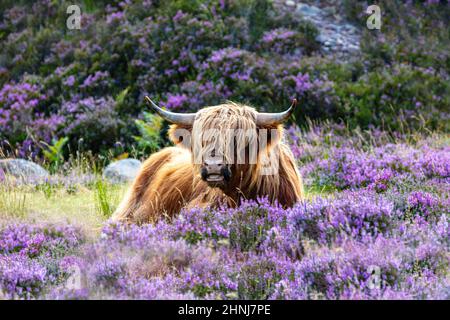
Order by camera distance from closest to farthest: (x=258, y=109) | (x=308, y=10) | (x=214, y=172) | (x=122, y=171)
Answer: (x=214, y=172), (x=122, y=171), (x=258, y=109), (x=308, y=10)

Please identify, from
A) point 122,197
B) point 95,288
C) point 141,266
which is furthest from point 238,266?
point 122,197

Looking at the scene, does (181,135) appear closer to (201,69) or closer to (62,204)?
(62,204)

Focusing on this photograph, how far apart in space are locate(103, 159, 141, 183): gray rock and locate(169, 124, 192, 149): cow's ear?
2.92m

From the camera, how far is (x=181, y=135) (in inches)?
251

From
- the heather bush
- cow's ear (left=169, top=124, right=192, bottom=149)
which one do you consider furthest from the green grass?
the heather bush

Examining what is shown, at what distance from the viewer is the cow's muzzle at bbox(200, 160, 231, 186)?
562 cm

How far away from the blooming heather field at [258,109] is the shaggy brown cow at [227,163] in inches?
12.6

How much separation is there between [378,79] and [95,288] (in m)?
9.20

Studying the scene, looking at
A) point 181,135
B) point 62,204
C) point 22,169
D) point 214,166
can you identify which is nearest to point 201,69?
point 22,169

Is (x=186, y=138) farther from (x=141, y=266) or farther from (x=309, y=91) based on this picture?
(x=309, y=91)

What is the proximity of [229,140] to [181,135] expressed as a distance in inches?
27.2

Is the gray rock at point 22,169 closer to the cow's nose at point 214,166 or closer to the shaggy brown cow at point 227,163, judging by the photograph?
the shaggy brown cow at point 227,163

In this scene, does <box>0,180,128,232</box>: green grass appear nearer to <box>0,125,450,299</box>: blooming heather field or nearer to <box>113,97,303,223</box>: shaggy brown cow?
<box>0,125,450,299</box>: blooming heather field

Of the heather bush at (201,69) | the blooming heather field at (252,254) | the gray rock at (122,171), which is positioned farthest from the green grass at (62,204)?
the heather bush at (201,69)
